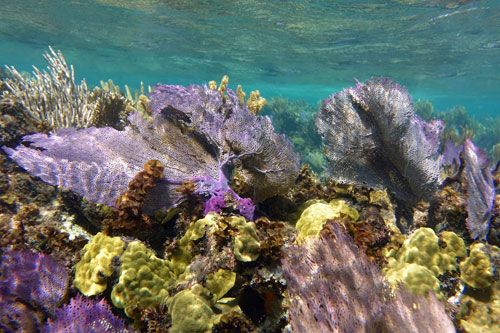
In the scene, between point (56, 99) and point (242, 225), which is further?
point (56, 99)

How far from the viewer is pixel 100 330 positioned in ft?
7.47

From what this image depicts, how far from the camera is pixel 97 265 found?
2564mm

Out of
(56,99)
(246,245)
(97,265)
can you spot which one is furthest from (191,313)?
(56,99)

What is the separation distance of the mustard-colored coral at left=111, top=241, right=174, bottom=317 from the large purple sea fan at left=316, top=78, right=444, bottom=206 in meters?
2.72

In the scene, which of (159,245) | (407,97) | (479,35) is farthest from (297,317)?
(479,35)

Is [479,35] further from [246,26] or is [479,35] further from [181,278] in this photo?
[181,278]

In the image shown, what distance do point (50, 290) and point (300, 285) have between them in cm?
249

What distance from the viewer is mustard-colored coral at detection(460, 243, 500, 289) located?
249 centimetres

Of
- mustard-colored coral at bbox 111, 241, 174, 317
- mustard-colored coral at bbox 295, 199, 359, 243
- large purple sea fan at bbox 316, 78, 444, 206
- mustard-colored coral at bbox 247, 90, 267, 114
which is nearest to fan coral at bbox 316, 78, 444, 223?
large purple sea fan at bbox 316, 78, 444, 206

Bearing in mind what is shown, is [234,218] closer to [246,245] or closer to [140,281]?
[246,245]

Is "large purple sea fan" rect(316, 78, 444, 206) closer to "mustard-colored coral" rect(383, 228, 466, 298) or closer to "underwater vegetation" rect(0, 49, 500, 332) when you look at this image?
"underwater vegetation" rect(0, 49, 500, 332)

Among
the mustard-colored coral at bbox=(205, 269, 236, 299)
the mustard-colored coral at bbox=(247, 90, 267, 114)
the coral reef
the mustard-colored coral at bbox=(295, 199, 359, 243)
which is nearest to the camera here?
the mustard-colored coral at bbox=(205, 269, 236, 299)

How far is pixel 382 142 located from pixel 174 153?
3.00m

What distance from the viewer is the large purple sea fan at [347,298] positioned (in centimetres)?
172
